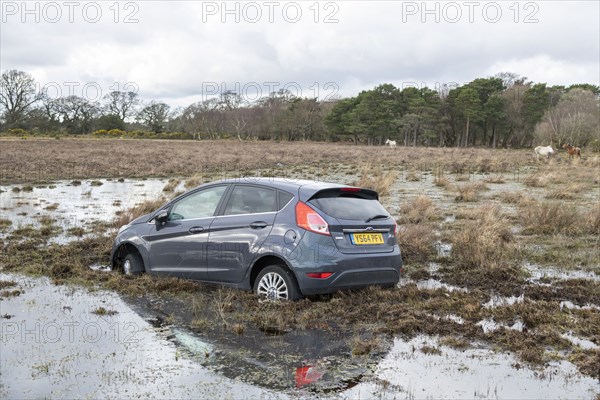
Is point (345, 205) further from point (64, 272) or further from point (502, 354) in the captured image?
point (64, 272)

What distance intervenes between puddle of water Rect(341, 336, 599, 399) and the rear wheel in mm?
4774

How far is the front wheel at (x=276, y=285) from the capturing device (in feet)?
24.0

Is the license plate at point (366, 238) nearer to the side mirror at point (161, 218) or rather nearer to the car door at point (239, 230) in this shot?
the car door at point (239, 230)

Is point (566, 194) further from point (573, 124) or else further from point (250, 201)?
point (573, 124)

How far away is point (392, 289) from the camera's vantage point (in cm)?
821

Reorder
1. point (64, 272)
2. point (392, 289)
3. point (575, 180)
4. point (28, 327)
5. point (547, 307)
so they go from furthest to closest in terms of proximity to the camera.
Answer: point (575, 180), point (64, 272), point (392, 289), point (547, 307), point (28, 327)

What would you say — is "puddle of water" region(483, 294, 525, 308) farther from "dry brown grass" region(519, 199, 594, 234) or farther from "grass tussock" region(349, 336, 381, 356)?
"dry brown grass" region(519, 199, 594, 234)

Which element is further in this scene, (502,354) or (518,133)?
(518,133)

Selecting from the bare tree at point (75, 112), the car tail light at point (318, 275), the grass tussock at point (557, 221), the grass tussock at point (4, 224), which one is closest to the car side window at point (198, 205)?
the car tail light at point (318, 275)

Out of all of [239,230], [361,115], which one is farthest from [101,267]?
[361,115]

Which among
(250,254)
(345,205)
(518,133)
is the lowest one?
(250,254)

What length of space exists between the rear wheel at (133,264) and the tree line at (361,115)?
6584cm

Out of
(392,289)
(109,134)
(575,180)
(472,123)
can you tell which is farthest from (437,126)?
(392,289)

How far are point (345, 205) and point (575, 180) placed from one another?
20918 mm
